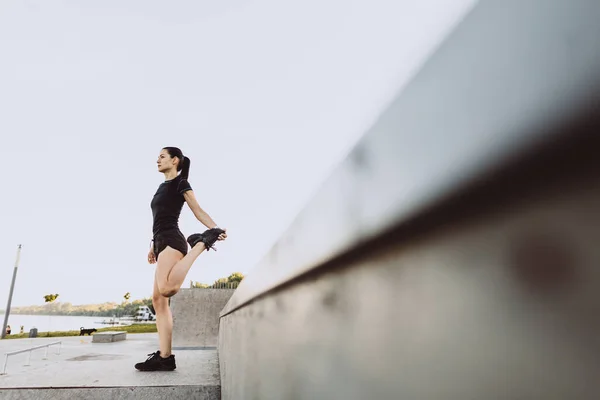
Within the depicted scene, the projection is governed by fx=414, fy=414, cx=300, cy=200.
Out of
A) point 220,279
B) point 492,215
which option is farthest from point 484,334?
point 220,279

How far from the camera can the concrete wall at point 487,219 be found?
203 mm

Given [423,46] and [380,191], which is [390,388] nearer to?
[380,191]

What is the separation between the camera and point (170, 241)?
3.94 m

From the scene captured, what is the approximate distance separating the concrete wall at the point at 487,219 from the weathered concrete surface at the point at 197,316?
10159 millimetres

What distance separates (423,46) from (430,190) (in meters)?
0.12

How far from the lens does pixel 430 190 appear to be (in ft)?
1.09

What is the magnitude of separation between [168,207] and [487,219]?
4.02 meters

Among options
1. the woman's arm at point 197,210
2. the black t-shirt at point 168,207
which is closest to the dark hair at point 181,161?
the black t-shirt at point 168,207

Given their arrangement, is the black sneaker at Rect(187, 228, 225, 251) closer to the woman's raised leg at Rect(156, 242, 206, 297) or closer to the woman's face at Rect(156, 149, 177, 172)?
the woman's raised leg at Rect(156, 242, 206, 297)

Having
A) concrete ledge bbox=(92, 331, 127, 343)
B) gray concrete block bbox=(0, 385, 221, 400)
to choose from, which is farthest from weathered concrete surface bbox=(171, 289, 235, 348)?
gray concrete block bbox=(0, 385, 221, 400)

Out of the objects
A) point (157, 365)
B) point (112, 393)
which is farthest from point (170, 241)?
point (112, 393)

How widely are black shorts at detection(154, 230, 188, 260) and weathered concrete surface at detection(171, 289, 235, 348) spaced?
6.42 metres

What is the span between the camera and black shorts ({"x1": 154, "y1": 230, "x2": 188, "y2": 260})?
395 centimetres

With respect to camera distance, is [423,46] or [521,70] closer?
[521,70]
